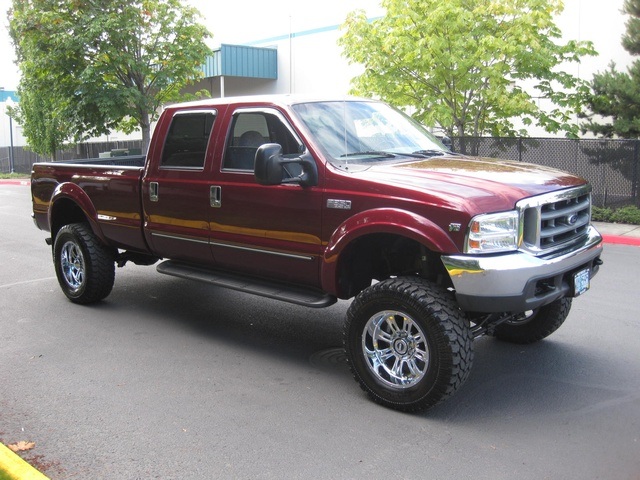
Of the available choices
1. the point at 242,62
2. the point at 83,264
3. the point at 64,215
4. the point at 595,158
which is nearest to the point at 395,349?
the point at 83,264

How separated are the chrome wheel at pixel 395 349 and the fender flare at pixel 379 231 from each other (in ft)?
1.60

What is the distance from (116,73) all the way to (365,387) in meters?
18.2

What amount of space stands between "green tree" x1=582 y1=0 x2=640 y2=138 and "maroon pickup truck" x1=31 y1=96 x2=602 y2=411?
32.6ft

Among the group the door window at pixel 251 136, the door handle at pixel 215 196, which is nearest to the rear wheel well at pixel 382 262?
the door window at pixel 251 136

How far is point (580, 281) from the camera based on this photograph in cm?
465

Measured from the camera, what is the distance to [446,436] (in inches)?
165

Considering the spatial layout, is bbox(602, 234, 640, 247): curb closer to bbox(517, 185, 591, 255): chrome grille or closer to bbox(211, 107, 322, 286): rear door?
bbox(517, 185, 591, 255): chrome grille

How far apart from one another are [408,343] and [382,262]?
0.83 meters

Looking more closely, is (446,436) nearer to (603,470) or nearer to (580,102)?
(603,470)

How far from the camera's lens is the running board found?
5.08 metres

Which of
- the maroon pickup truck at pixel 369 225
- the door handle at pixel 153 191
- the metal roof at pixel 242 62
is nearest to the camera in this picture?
the maroon pickup truck at pixel 369 225

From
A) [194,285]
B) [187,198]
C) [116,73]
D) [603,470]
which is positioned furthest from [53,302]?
[116,73]

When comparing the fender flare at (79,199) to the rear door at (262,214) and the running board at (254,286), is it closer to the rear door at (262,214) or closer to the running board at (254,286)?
the running board at (254,286)

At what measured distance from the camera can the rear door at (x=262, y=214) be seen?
5.09 meters
